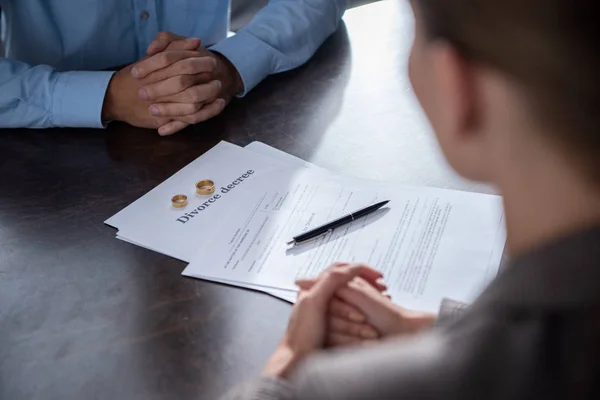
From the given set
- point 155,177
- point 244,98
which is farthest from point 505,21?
point 244,98

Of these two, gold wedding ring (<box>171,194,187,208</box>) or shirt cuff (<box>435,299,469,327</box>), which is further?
gold wedding ring (<box>171,194,187,208</box>)

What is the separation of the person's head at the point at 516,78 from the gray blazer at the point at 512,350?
70mm

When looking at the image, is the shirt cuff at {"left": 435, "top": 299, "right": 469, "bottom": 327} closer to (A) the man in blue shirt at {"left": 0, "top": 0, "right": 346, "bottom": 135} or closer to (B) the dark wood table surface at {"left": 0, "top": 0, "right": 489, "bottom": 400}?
(B) the dark wood table surface at {"left": 0, "top": 0, "right": 489, "bottom": 400}

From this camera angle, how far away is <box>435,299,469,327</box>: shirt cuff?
712 millimetres

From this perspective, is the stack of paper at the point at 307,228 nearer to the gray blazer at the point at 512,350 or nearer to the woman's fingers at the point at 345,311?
the woman's fingers at the point at 345,311

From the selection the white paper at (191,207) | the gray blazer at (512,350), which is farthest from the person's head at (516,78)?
the white paper at (191,207)

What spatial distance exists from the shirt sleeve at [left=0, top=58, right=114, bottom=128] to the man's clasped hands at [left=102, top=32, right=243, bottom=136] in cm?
3

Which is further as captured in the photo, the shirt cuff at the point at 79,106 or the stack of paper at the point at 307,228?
the shirt cuff at the point at 79,106

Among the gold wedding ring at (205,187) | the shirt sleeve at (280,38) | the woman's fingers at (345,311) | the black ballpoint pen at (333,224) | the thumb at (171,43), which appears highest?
the woman's fingers at (345,311)

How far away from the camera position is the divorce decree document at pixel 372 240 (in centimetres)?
83

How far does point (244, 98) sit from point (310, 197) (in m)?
0.40

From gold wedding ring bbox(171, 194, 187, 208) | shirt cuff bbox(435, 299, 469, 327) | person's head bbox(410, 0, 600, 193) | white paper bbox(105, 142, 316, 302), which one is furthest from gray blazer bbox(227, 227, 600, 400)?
gold wedding ring bbox(171, 194, 187, 208)

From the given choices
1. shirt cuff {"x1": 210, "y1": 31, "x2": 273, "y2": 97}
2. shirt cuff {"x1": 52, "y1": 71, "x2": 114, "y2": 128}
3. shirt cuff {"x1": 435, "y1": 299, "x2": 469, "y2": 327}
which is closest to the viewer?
A: shirt cuff {"x1": 435, "y1": 299, "x2": 469, "y2": 327}

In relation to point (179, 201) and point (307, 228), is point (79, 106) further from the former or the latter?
point (307, 228)
